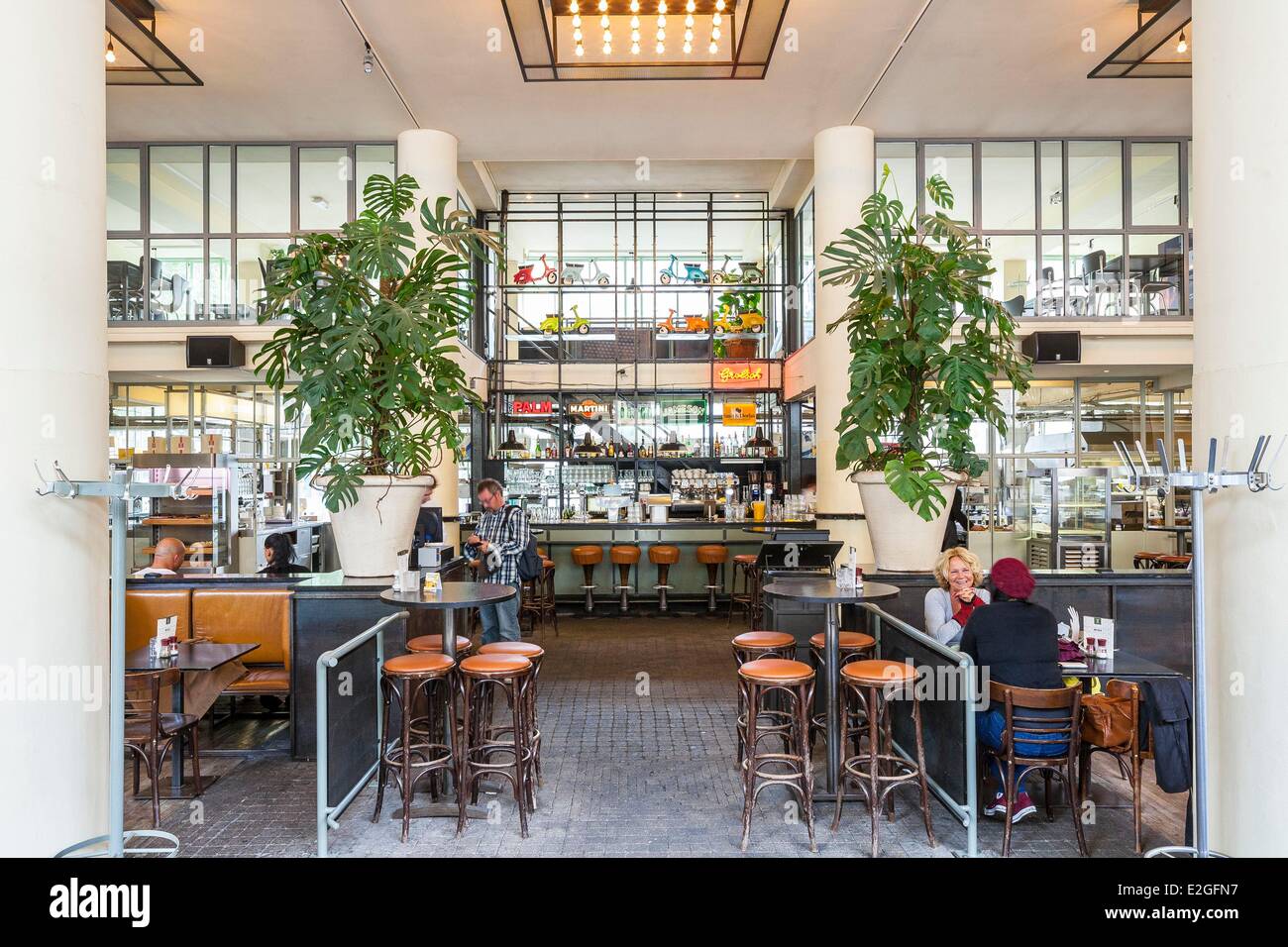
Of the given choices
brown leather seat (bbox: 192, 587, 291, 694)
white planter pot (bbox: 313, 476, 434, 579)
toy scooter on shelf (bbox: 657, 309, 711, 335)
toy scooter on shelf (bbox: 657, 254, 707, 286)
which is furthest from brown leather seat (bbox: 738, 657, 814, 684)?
toy scooter on shelf (bbox: 657, 254, 707, 286)

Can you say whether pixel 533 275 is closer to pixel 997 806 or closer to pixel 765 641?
pixel 765 641

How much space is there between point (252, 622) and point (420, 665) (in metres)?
1.84

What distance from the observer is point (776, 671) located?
12.4ft

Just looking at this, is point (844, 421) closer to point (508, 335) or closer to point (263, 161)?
point (263, 161)

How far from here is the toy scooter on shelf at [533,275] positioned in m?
12.5

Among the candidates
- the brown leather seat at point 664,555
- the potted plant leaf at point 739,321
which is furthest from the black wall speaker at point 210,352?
the potted plant leaf at point 739,321

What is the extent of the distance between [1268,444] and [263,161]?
9.60m

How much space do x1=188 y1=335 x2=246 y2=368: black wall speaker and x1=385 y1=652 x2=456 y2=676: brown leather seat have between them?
6.08 meters

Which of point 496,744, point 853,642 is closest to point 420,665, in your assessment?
point 496,744

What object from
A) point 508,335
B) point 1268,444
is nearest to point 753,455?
point 508,335

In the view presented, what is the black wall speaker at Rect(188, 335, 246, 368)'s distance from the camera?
28.4 ft

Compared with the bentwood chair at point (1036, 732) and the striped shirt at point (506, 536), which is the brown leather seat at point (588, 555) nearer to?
the striped shirt at point (506, 536)

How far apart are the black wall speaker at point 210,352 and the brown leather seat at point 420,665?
6080 mm

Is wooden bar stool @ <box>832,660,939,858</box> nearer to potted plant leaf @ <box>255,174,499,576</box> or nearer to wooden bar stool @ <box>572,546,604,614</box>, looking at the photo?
potted plant leaf @ <box>255,174,499,576</box>
